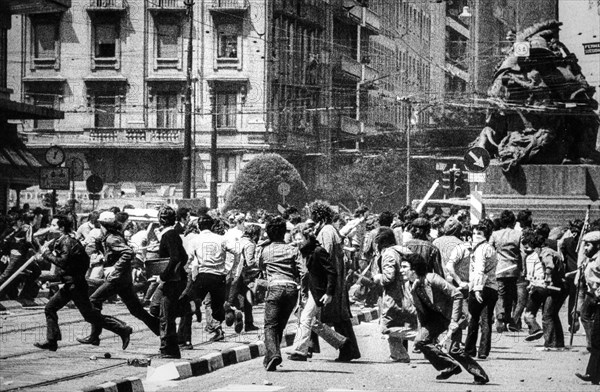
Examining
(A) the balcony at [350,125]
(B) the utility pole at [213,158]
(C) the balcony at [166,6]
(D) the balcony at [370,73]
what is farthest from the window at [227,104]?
(D) the balcony at [370,73]

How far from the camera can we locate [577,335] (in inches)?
795

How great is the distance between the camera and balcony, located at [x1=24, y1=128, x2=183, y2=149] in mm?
62094

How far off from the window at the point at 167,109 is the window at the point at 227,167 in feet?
9.16

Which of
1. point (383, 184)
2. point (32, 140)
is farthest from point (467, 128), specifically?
point (32, 140)

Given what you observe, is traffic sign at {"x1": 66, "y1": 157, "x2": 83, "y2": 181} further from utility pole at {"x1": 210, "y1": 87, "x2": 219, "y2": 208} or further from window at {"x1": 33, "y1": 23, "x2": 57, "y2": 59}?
window at {"x1": 33, "y1": 23, "x2": 57, "y2": 59}

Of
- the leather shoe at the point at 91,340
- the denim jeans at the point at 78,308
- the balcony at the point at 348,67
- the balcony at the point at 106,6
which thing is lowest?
the leather shoe at the point at 91,340

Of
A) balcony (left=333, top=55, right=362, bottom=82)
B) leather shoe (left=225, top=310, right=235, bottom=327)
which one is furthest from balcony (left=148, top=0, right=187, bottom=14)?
leather shoe (left=225, top=310, right=235, bottom=327)

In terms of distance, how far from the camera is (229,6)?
62.5 meters

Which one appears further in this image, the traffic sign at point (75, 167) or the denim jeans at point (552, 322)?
the traffic sign at point (75, 167)

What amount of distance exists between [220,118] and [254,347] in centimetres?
4738

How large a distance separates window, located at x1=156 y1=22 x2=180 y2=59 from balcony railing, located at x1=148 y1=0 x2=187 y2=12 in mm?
823

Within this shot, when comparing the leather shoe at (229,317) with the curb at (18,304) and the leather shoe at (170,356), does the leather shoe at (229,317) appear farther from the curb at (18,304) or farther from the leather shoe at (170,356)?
the curb at (18,304)

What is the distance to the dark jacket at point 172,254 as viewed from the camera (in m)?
14.3

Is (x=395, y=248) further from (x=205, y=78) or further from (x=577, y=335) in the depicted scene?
(x=205, y=78)
